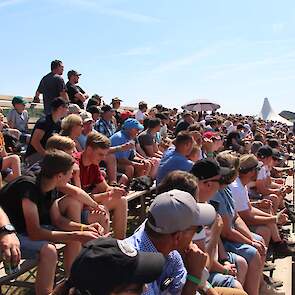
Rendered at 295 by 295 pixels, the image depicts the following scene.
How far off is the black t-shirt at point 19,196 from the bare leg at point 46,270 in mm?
340

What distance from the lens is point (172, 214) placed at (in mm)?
2697

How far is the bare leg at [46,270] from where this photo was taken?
3.79 m

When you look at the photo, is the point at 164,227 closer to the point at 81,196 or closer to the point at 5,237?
the point at 5,237

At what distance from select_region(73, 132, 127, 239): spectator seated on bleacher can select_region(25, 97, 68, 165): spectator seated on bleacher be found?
0.94 meters

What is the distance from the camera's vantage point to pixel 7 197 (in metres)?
4.00

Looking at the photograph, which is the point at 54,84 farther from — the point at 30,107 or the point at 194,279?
the point at 194,279

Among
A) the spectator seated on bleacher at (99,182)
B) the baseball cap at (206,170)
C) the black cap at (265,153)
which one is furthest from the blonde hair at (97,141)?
the black cap at (265,153)

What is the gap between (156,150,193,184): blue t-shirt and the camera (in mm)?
6078

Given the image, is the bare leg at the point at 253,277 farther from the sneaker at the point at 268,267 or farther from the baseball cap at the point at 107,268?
the baseball cap at the point at 107,268

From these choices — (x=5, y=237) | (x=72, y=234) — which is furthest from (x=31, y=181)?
(x=5, y=237)

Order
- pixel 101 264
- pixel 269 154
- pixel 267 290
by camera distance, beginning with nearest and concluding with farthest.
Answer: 1. pixel 101 264
2. pixel 267 290
3. pixel 269 154

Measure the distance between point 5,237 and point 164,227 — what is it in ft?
3.71

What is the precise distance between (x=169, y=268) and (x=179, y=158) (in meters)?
3.30

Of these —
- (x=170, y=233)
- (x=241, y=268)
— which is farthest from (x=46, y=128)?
(x=170, y=233)
